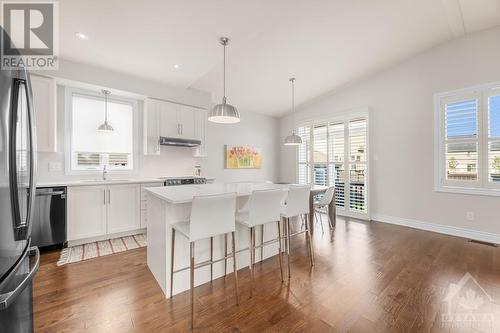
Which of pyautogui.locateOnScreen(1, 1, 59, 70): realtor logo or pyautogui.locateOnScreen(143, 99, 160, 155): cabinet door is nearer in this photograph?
pyautogui.locateOnScreen(1, 1, 59, 70): realtor logo

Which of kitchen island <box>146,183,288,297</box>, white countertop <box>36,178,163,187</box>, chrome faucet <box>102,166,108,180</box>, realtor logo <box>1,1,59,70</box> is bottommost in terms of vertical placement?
kitchen island <box>146,183,288,297</box>

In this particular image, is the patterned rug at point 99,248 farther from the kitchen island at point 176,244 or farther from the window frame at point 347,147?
the window frame at point 347,147

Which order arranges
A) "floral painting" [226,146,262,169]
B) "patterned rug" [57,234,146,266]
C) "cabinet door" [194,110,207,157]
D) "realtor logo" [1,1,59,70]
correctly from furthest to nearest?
"floral painting" [226,146,262,169]
"cabinet door" [194,110,207,157]
"patterned rug" [57,234,146,266]
"realtor logo" [1,1,59,70]

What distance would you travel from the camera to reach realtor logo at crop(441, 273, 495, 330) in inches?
66.5

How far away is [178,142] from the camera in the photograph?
4.32 meters

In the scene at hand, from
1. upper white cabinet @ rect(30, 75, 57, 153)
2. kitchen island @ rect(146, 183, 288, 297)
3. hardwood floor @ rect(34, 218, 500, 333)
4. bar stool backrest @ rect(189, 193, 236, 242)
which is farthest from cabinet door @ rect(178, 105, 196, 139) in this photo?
bar stool backrest @ rect(189, 193, 236, 242)

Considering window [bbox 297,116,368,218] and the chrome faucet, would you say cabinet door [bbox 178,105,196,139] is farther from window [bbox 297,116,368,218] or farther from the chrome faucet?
window [bbox 297,116,368,218]

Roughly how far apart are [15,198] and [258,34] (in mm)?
3358

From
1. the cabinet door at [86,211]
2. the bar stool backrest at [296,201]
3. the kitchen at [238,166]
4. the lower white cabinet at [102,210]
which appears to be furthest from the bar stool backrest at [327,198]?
the cabinet door at [86,211]

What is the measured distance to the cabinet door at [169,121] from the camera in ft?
14.0

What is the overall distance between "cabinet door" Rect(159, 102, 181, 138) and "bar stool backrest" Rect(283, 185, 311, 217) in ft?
9.50

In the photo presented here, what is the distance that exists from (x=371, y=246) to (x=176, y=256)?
2.77 metres

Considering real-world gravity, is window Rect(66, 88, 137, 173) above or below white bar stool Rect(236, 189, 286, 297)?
above

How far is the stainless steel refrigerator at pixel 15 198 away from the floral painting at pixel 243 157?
4557mm
